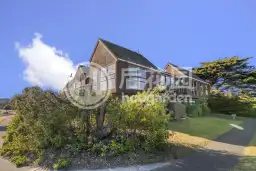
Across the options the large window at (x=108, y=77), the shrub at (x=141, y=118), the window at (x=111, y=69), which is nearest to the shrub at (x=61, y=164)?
the shrub at (x=141, y=118)

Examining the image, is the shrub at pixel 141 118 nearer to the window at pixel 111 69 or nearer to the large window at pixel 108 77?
the large window at pixel 108 77

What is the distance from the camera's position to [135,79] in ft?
55.6

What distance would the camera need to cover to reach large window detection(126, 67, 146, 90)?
54.5ft

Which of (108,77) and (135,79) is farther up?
(108,77)

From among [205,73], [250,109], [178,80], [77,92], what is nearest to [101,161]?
[77,92]

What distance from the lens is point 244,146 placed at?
887cm

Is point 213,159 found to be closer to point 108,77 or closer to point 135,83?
point 135,83

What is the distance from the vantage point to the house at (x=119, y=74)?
16.3m

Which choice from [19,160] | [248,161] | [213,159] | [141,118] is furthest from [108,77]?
[248,161]

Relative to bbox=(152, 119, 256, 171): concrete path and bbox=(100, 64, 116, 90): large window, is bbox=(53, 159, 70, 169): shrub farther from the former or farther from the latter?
bbox=(100, 64, 116, 90): large window

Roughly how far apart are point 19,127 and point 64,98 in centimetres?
357

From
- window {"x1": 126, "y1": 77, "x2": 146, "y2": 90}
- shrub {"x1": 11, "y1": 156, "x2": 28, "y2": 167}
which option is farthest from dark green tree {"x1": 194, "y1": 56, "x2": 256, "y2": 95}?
shrub {"x1": 11, "y1": 156, "x2": 28, "y2": 167}

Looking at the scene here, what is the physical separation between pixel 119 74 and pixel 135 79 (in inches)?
69.3

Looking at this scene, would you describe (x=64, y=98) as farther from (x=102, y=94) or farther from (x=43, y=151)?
(x=43, y=151)
